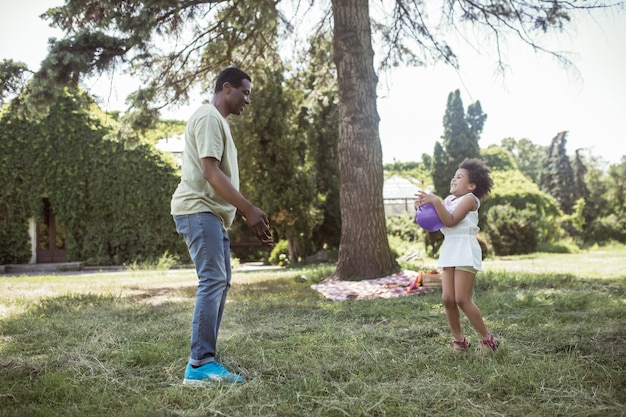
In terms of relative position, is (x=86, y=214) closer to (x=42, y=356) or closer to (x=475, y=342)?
(x=42, y=356)

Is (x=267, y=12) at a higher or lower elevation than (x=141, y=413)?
higher

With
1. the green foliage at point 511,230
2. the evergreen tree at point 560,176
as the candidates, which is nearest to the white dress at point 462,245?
the green foliage at point 511,230

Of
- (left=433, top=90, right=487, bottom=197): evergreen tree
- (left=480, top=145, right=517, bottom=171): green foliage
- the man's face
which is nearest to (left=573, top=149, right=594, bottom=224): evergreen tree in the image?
(left=480, top=145, right=517, bottom=171): green foliage

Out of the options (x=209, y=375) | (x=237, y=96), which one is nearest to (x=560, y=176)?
(x=237, y=96)

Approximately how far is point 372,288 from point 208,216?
4118 millimetres

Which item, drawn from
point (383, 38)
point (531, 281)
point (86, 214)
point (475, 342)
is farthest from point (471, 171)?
point (86, 214)

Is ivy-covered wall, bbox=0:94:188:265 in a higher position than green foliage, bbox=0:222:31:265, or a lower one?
higher

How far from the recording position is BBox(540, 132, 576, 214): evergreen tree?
113 feet

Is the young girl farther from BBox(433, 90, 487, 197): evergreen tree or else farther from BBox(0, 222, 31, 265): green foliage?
BBox(0, 222, 31, 265): green foliage


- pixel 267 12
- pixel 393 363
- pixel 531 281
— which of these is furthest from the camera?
pixel 267 12

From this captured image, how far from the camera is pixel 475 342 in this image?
11.6 feet

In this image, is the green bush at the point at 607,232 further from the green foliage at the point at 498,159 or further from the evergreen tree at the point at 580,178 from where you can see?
the evergreen tree at the point at 580,178

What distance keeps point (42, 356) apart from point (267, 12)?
7.05 m

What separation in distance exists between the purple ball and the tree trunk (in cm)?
415
